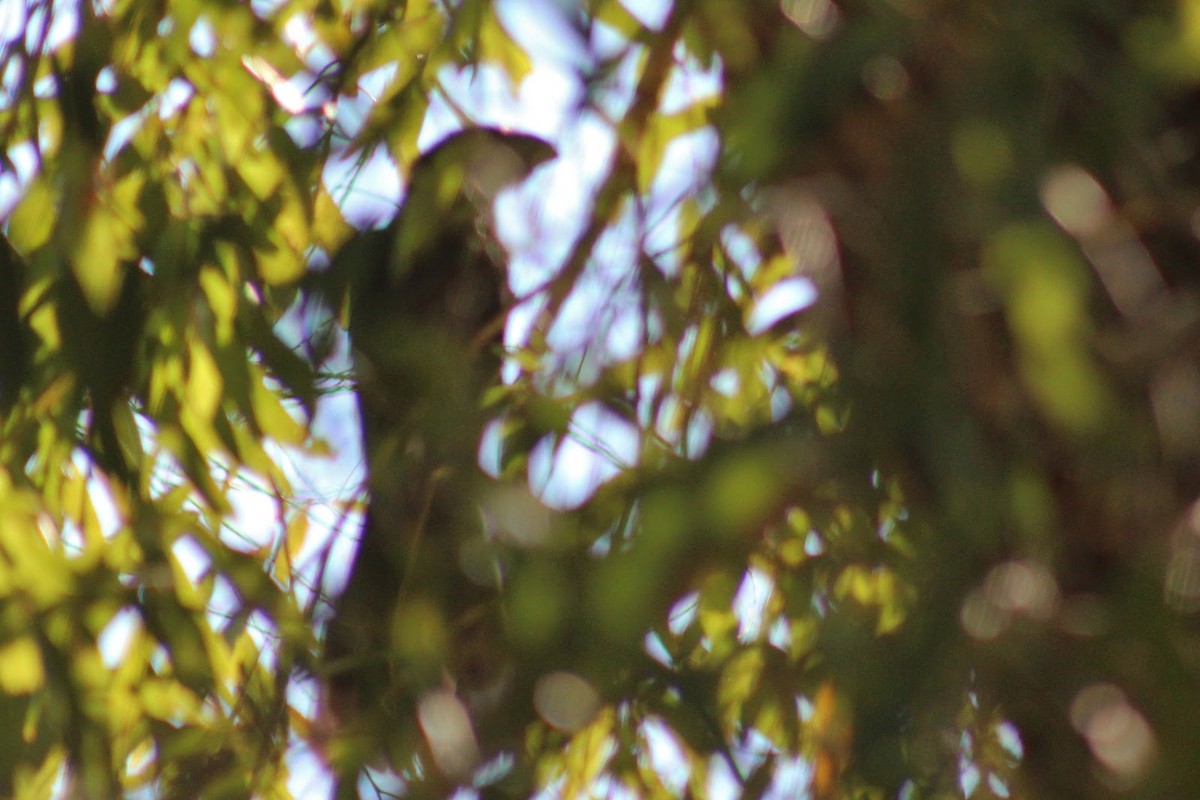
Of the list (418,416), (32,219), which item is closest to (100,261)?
(32,219)

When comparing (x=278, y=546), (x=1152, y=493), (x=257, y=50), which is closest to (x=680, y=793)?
(x=278, y=546)

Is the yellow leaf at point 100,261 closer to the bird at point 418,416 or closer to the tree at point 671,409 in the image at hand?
the tree at point 671,409

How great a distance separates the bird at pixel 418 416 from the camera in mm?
537

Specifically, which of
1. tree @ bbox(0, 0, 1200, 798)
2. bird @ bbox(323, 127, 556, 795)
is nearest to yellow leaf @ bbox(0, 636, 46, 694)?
tree @ bbox(0, 0, 1200, 798)

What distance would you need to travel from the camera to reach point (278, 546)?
697mm

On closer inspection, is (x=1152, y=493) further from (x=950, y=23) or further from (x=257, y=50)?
(x=257, y=50)

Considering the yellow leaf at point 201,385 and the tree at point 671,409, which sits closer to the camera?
the tree at point 671,409

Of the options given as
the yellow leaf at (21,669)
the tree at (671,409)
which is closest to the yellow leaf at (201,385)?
the tree at (671,409)

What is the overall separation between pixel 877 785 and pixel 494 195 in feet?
0.96

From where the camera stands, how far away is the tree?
41cm

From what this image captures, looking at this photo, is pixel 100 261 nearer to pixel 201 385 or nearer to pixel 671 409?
pixel 201 385

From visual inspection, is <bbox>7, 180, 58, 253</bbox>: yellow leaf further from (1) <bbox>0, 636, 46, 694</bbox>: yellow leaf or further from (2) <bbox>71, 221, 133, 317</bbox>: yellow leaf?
(1) <bbox>0, 636, 46, 694</bbox>: yellow leaf

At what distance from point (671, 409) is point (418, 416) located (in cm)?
14

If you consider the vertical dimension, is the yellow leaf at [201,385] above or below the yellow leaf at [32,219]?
below
